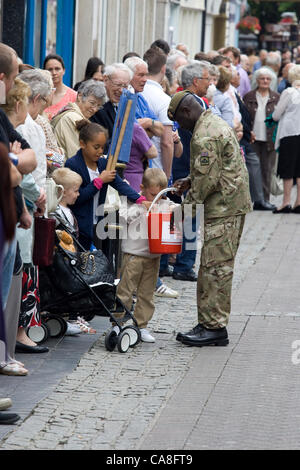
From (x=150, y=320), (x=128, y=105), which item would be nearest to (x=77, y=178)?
(x=128, y=105)

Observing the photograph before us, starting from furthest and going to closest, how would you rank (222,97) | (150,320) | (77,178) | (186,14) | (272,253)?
(186,14)
(222,97)
(272,253)
(150,320)
(77,178)

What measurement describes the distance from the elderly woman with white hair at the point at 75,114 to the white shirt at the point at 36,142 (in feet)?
6.40

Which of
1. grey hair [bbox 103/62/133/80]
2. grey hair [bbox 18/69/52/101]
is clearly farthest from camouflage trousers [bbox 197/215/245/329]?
grey hair [bbox 103/62/133/80]

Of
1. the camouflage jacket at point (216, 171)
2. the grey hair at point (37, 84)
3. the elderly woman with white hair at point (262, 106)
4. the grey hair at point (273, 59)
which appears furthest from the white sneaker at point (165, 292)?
the grey hair at point (273, 59)

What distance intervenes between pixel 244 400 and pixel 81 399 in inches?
38.5

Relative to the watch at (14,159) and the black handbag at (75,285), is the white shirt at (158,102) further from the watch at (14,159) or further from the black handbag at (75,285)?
the watch at (14,159)

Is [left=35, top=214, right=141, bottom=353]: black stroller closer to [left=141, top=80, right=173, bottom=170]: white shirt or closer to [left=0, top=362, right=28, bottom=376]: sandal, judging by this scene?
[left=0, top=362, right=28, bottom=376]: sandal

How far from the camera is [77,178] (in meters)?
8.80

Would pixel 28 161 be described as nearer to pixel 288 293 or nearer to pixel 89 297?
pixel 89 297

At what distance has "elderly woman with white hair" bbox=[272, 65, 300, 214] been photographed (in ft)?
54.7

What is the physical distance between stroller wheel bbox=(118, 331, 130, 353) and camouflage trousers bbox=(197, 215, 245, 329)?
0.64 meters

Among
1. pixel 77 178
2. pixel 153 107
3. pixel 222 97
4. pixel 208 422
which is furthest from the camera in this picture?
pixel 222 97

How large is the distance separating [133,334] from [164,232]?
78 centimetres

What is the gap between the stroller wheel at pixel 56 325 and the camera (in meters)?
8.66
